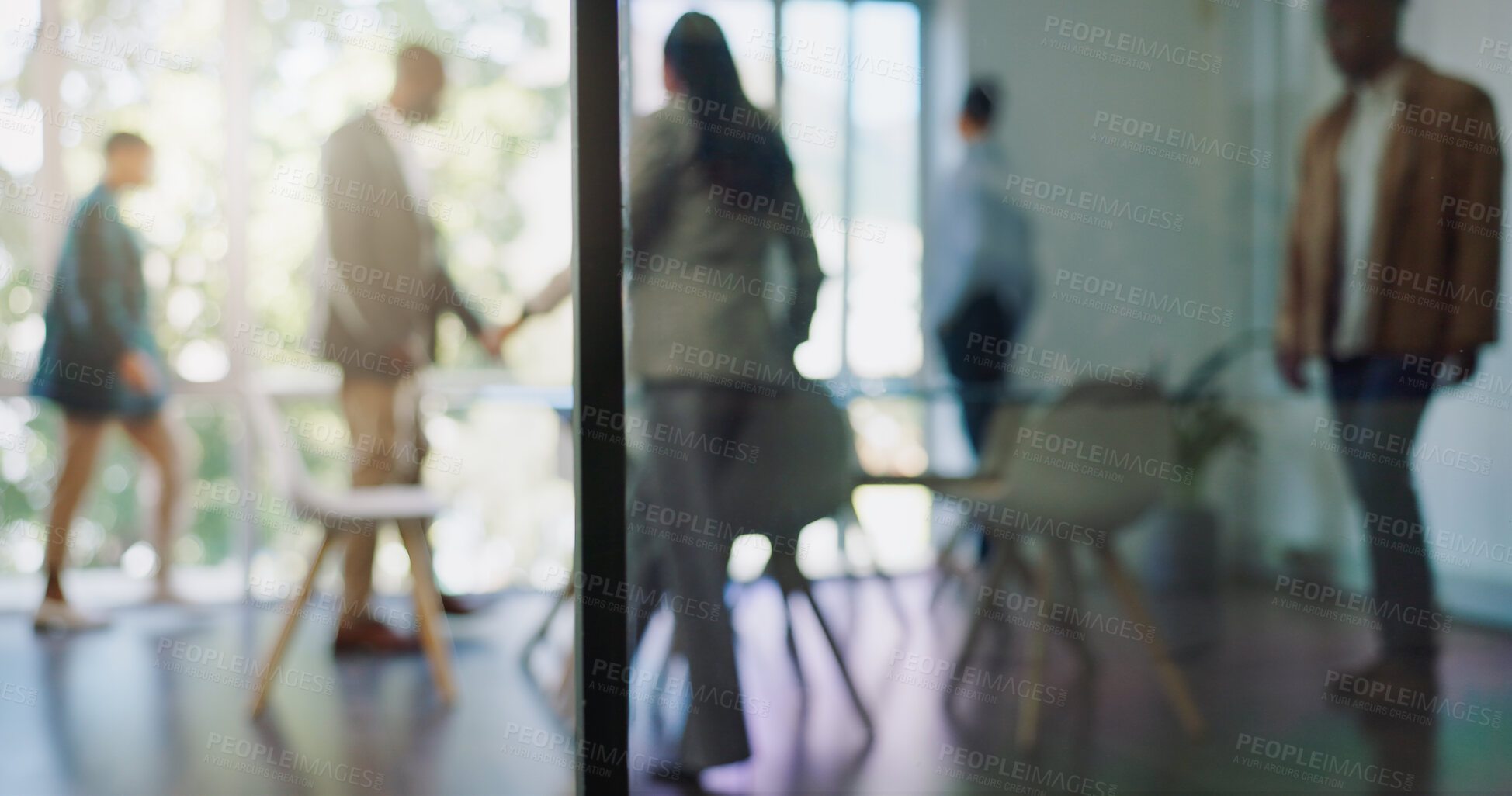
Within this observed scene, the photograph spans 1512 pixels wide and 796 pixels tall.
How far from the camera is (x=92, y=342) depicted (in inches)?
126

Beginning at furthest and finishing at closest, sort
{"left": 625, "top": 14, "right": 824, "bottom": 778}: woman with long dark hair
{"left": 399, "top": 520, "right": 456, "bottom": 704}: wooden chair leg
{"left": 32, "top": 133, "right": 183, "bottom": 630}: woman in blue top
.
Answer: {"left": 32, "top": 133, "right": 183, "bottom": 630}: woman in blue top < {"left": 399, "top": 520, "right": 456, "bottom": 704}: wooden chair leg < {"left": 625, "top": 14, "right": 824, "bottom": 778}: woman with long dark hair

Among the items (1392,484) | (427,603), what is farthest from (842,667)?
(427,603)

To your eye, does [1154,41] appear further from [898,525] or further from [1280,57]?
[898,525]

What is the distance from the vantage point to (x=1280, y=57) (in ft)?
5.47

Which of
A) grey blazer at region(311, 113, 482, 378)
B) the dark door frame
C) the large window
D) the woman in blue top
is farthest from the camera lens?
the large window

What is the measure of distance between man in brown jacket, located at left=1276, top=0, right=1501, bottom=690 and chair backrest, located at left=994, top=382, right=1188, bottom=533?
28cm

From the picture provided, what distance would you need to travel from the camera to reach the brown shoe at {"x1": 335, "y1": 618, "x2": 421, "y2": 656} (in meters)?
2.90

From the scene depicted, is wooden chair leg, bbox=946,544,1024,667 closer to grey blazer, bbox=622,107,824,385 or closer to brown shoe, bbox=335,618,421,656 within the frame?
grey blazer, bbox=622,107,824,385

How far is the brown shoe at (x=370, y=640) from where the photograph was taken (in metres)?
2.90

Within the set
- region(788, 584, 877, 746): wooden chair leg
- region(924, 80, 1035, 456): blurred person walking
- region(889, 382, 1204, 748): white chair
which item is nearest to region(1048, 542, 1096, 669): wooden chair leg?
region(889, 382, 1204, 748): white chair

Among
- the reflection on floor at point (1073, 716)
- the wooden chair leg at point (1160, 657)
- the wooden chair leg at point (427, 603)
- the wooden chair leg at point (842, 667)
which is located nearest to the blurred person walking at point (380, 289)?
the wooden chair leg at point (427, 603)

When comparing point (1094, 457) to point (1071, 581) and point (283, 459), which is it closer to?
point (1071, 581)

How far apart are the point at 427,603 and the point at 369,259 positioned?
1020 mm

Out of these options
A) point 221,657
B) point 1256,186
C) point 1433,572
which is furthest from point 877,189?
point 221,657
